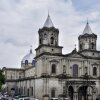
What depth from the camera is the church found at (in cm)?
5372

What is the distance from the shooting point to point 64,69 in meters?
55.6

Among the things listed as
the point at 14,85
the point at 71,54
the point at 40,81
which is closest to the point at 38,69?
the point at 40,81

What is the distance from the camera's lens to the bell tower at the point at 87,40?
194ft

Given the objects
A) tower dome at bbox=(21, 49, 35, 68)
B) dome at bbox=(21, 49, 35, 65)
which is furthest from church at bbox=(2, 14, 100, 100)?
dome at bbox=(21, 49, 35, 65)

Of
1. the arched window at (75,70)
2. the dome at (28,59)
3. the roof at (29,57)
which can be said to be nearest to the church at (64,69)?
the arched window at (75,70)

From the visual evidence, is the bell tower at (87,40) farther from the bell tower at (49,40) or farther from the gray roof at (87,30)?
the bell tower at (49,40)

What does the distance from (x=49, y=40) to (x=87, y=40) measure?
917 cm

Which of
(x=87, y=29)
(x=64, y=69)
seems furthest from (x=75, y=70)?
(x=87, y=29)

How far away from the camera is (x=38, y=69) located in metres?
55.8

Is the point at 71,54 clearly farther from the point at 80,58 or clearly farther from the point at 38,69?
the point at 38,69

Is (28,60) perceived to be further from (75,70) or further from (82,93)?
(82,93)

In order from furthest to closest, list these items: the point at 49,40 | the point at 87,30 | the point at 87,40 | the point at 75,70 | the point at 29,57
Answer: the point at 29,57, the point at 87,30, the point at 87,40, the point at 75,70, the point at 49,40

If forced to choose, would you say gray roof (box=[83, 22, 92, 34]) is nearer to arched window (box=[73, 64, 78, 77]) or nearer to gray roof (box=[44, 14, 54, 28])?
arched window (box=[73, 64, 78, 77])

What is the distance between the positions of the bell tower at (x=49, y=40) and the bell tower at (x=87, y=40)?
21.9ft
